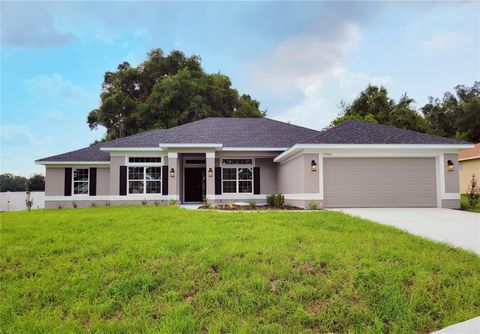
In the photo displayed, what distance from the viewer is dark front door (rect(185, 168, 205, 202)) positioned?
53.7 ft

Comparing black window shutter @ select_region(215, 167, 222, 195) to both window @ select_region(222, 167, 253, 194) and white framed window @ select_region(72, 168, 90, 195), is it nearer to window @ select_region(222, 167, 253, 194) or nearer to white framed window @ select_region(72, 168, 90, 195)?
window @ select_region(222, 167, 253, 194)

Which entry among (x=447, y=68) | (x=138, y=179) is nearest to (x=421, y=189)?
(x=447, y=68)

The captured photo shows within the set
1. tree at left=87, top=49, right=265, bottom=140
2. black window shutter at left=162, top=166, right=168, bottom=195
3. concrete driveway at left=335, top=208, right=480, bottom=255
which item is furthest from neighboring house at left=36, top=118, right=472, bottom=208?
tree at left=87, top=49, right=265, bottom=140

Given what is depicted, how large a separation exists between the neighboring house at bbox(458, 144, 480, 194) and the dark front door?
1740 centimetres

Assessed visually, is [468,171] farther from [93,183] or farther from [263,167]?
[93,183]

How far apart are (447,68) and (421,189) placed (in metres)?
6.35

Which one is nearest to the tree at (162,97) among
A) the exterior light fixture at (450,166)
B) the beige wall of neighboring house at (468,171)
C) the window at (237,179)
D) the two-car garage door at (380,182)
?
the window at (237,179)

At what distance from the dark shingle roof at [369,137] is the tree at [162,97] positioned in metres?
16.1

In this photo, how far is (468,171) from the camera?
20.4m

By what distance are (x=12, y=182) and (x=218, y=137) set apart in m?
30.9

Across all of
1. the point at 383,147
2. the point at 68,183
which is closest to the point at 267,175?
the point at 383,147

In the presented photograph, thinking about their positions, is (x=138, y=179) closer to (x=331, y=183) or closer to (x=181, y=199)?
(x=181, y=199)

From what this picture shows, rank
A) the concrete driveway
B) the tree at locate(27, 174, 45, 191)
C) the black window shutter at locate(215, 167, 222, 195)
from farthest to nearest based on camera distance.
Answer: the tree at locate(27, 174, 45, 191) < the black window shutter at locate(215, 167, 222, 195) < the concrete driveway

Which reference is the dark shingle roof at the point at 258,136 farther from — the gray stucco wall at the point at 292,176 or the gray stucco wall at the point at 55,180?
the gray stucco wall at the point at 292,176
